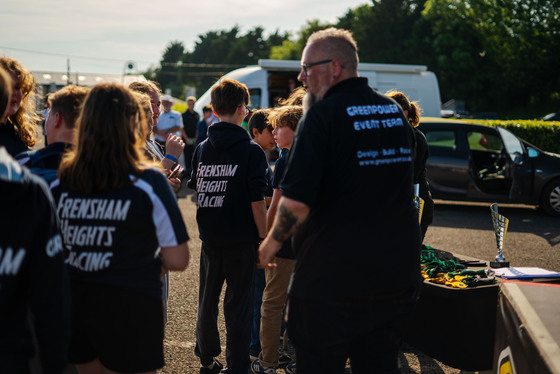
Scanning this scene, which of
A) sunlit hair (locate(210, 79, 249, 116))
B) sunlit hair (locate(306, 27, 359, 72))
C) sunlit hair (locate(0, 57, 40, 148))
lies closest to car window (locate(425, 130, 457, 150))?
sunlit hair (locate(210, 79, 249, 116))

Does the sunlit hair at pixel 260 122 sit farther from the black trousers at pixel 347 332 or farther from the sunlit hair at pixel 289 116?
the black trousers at pixel 347 332

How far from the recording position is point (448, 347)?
349cm

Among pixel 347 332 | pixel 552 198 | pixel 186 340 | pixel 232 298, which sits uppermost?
pixel 347 332

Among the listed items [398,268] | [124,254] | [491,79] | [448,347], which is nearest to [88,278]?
[124,254]

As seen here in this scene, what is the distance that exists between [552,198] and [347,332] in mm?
8727

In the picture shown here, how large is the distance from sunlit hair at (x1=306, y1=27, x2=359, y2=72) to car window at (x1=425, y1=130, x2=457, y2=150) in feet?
26.4

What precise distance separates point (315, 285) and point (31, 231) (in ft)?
3.70

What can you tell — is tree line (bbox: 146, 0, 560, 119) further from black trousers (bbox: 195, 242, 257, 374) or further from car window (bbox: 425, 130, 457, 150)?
black trousers (bbox: 195, 242, 257, 374)

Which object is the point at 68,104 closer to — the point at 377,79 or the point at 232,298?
the point at 232,298

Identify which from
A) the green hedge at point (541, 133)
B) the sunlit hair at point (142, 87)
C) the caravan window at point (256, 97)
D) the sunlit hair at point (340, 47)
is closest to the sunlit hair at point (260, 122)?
the sunlit hair at point (142, 87)

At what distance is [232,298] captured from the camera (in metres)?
3.58

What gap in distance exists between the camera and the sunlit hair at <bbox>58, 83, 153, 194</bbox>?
6.99 ft

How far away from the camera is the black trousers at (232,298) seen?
3545mm

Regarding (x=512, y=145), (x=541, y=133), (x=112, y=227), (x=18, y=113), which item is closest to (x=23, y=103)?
(x=18, y=113)
